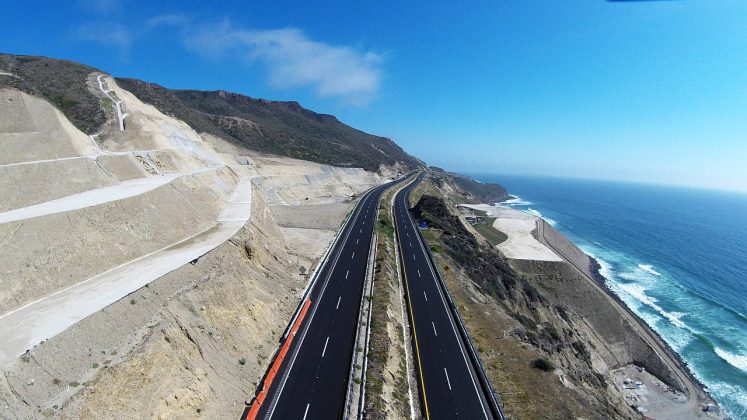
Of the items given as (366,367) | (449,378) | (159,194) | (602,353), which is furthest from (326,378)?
(602,353)

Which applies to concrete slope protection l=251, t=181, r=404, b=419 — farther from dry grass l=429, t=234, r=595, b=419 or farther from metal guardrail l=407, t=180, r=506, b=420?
dry grass l=429, t=234, r=595, b=419

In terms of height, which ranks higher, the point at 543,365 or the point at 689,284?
the point at 543,365

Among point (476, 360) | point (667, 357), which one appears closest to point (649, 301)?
point (667, 357)

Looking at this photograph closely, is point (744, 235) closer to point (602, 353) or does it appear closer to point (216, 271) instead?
point (602, 353)

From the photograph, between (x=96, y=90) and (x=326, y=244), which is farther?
(x=96, y=90)

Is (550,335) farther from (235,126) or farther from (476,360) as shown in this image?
(235,126)

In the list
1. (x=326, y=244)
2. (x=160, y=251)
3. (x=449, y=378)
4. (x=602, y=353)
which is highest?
(x=160, y=251)
